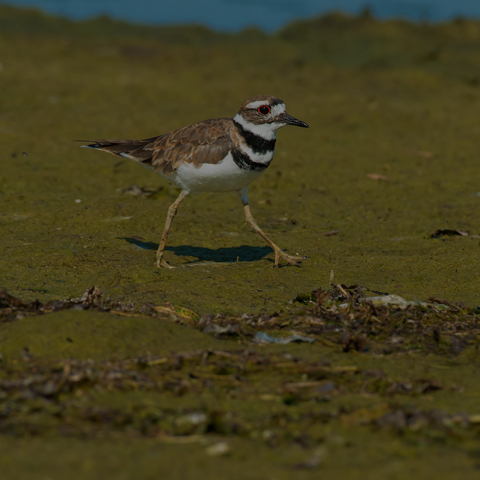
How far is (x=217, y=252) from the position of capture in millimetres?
8141

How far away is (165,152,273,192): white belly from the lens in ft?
23.7

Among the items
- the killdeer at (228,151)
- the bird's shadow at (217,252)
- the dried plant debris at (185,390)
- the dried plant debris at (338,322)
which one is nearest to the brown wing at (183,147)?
the killdeer at (228,151)

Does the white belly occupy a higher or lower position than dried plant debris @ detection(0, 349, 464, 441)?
higher

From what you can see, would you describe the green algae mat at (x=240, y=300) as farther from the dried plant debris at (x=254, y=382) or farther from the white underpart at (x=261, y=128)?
the white underpart at (x=261, y=128)

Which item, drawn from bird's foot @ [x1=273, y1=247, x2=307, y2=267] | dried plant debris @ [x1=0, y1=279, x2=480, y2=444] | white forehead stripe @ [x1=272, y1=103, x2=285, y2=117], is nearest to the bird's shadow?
bird's foot @ [x1=273, y1=247, x2=307, y2=267]

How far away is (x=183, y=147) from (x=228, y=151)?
0.64 meters

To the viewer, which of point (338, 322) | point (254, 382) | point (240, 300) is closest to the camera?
point (254, 382)

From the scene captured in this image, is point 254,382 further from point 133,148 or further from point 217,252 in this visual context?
point 133,148

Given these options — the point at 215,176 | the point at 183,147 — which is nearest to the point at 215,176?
the point at 215,176

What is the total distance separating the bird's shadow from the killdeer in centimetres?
50

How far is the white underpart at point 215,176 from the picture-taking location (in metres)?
7.24

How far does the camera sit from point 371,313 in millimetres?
5754

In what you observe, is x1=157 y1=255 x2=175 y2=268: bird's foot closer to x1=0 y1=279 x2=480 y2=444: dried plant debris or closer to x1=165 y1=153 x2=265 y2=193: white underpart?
x1=165 y1=153 x2=265 y2=193: white underpart

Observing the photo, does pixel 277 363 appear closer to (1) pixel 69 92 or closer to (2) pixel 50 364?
(2) pixel 50 364
